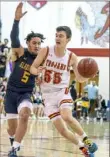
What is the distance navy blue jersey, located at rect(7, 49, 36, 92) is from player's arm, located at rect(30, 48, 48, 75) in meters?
0.44

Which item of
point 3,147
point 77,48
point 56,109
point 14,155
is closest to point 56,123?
point 56,109

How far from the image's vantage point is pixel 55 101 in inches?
255

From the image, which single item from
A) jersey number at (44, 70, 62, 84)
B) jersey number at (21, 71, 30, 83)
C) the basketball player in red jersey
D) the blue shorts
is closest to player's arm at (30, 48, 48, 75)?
the basketball player in red jersey

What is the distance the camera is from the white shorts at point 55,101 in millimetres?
6410

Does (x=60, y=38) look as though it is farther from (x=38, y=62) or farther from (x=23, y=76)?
(x=23, y=76)

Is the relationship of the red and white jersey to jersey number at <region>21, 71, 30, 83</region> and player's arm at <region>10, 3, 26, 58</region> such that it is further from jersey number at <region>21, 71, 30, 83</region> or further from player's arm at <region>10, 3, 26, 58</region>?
player's arm at <region>10, 3, 26, 58</region>

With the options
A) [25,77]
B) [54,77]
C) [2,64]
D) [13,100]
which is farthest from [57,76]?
[2,64]

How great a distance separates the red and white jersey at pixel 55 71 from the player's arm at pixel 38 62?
0.07 meters

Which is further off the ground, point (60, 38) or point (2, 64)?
point (2, 64)

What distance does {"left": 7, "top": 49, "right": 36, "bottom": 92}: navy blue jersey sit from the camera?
22.4 ft

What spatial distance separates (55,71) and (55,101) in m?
0.41

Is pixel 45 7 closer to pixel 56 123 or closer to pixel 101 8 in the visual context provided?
pixel 101 8

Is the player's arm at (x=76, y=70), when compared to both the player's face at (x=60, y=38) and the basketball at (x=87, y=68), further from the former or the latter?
the player's face at (x=60, y=38)

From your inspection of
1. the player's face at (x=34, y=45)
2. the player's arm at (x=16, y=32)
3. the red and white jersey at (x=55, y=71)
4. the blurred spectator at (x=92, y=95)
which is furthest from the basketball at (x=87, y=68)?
the blurred spectator at (x=92, y=95)
